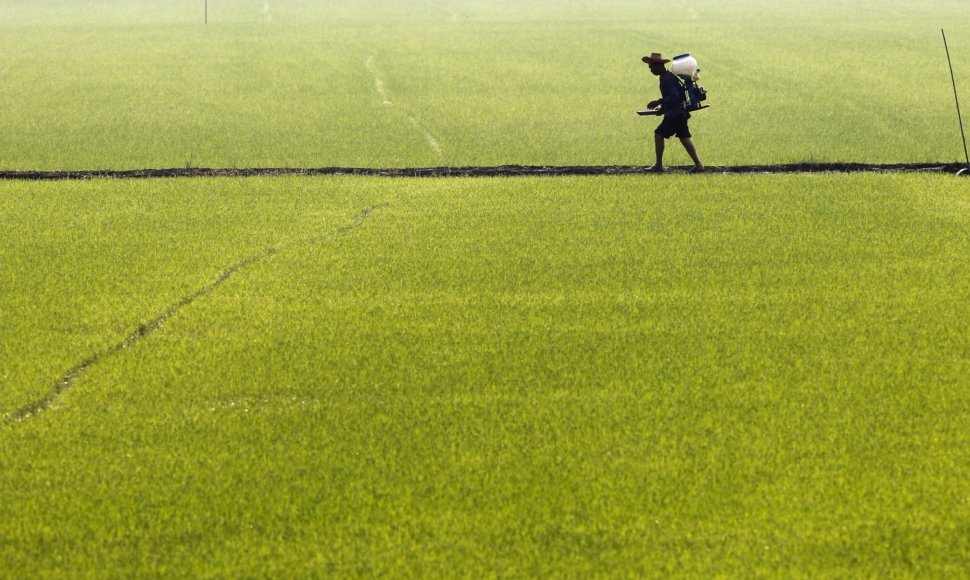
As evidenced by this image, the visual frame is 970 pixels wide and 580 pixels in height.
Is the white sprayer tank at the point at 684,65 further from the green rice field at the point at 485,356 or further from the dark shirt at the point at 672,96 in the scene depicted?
the green rice field at the point at 485,356

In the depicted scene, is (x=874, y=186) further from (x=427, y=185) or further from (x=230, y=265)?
(x=230, y=265)

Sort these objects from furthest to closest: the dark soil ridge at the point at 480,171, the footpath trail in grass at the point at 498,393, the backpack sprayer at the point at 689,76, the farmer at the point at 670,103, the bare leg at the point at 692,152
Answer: the dark soil ridge at the point at 480,171 → the bare leg at the point at 692,152 → the farmer at the point at 670,103 → the backpack sprayer at the point at 689,76 → the footpath trail in grass at the point at 498,393

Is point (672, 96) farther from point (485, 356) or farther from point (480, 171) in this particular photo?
point (485, 356)

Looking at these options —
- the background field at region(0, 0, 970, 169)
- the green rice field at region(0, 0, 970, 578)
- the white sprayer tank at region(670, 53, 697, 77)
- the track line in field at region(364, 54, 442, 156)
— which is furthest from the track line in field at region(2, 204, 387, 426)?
the track line in field at region(364, 54, 442, 156)

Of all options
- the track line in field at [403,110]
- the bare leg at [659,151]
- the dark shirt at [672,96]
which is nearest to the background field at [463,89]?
the track line in field at [403,110]

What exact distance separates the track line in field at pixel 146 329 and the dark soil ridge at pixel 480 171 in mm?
3002

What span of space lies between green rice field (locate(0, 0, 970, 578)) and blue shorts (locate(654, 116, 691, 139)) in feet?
1.78

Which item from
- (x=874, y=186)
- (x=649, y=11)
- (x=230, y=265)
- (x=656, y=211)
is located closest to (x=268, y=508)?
(x=230, y=265)

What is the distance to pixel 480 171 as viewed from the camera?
50.9ft

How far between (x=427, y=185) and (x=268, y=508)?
28.2ft

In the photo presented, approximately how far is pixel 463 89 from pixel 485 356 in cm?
1544

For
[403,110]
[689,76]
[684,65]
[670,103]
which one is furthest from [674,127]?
[403,110]

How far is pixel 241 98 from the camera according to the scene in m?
Result: 22.5

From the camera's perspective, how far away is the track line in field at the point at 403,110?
17.6m
